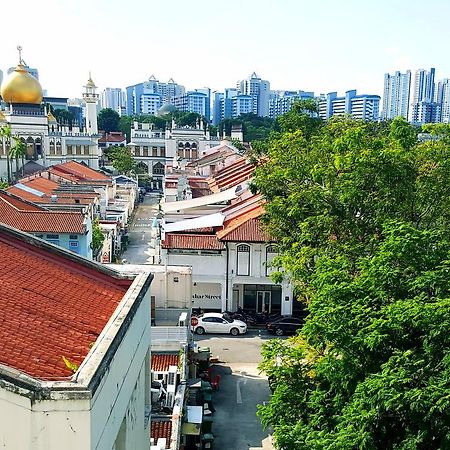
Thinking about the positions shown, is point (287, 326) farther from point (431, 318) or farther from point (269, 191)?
point (431, 318)

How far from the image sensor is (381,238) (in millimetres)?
15023

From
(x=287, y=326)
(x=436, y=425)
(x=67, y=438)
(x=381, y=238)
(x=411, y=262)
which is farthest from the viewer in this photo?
(x=287, y=326)

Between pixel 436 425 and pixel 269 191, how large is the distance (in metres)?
13.2

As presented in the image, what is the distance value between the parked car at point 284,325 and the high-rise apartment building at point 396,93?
155496 mm

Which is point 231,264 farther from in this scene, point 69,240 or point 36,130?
point 36,130

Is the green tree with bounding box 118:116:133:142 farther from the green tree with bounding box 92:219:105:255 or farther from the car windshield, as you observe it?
the car windshield

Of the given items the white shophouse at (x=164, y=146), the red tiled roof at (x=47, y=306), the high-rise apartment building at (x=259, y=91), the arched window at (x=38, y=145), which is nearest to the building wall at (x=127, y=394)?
the red tiled roof at (x=47, y=306)

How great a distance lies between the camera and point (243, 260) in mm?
25938

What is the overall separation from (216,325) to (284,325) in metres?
2.88

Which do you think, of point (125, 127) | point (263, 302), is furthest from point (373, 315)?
point (125, 127)

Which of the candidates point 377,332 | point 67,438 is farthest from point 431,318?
point 67,438

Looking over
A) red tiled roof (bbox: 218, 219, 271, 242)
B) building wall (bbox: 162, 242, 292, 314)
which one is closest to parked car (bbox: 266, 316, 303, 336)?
building wall (bbox: 162, 242, 292, 314)

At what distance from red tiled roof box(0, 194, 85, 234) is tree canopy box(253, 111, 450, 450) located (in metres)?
12.4

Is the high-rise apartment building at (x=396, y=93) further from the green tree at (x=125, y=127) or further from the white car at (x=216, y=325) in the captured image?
the white car at (x=216, y=325)
